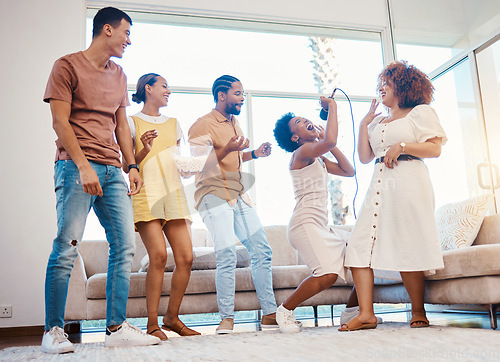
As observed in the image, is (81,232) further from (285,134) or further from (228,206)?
(285,134)

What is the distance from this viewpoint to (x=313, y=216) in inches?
102

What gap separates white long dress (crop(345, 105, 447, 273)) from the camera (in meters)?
2.36

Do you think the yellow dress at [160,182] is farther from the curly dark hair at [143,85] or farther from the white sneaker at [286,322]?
the white sneaker at [286,322]

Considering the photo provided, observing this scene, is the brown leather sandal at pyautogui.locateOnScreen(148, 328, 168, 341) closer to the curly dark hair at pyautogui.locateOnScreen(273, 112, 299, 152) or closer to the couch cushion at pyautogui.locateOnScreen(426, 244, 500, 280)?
the curly dark hair at pyautogui.locateOnScreen(273, 112, 299, 152)

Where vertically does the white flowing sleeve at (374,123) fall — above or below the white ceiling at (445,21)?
below

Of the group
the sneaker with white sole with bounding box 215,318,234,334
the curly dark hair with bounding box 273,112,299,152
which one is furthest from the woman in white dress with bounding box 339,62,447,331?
the sneaker with white sole with bounding box 215,318,234,334

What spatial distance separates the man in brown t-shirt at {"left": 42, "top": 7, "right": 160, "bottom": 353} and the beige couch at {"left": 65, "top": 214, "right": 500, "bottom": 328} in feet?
3.34

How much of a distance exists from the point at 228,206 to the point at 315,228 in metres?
0.51

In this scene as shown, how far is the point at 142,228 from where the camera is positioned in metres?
2.46

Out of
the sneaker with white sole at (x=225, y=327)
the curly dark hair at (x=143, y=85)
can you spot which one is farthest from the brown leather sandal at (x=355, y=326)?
the curly dark hair at (x=143, y=85)

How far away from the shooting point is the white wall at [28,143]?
372 cm

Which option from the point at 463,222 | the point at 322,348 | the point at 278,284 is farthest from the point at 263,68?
the point at 322,348

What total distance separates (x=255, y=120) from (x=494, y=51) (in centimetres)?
215

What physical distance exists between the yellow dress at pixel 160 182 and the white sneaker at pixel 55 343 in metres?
0.67
